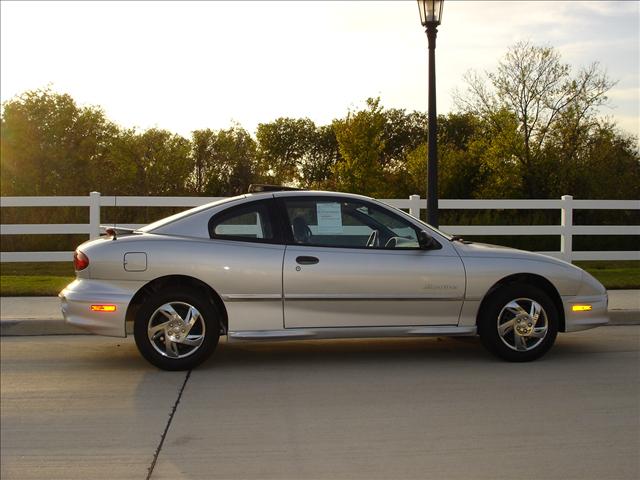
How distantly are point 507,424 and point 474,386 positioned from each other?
1068 mm

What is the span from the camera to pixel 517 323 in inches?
286

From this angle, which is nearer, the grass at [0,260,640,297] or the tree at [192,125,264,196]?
the grass at [0,260,640,297]

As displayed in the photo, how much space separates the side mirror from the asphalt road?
113 centimetres

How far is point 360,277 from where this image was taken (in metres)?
6.99

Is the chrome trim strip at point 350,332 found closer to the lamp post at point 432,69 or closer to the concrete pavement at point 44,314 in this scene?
the concrete pavement at point 44,314

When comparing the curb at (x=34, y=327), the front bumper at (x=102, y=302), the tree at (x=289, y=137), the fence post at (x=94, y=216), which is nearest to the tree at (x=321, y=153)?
the tree at (x=289, y=137)

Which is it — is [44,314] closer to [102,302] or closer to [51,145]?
[102,302]

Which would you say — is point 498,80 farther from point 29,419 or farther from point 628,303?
point 29,419

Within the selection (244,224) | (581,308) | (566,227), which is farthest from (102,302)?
(566,227)

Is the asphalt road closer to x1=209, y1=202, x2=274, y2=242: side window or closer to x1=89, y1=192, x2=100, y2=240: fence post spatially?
x1=209, y1=202, x2=274, y2=242: side window

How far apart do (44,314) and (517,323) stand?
18.2 ft

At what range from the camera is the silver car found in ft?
22.6

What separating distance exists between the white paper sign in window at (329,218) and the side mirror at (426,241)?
0.74 metres

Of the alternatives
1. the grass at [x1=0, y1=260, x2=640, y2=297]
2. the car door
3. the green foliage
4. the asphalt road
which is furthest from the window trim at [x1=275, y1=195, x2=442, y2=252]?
the green foliage
